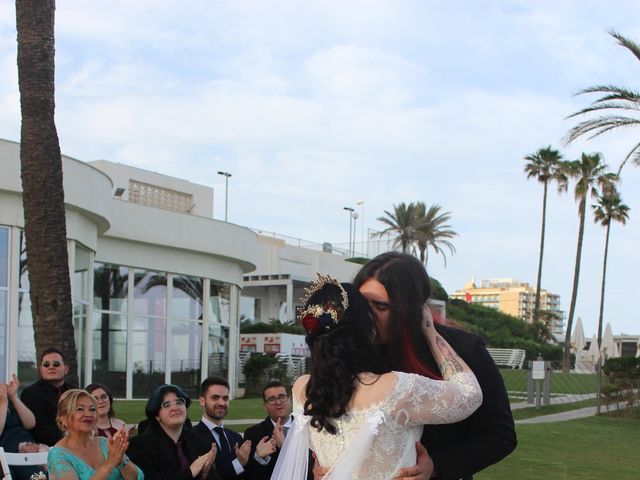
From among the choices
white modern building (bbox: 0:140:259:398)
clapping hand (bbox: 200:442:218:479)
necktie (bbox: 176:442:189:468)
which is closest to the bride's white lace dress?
clapping hand (bbox: 200:442:218:479)

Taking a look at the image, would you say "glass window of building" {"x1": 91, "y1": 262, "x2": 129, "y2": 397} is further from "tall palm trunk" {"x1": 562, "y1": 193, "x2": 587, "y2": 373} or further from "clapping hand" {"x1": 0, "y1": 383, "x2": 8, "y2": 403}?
"tall palm trunk" {"x1": 562, "y1": 193, "x2": 587, "y2": 373}

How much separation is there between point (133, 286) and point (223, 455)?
1856 centimetres

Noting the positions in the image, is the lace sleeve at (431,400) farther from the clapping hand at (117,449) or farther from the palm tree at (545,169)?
the palm tree at (545,169)

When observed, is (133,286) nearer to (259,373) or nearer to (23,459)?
(259,373)

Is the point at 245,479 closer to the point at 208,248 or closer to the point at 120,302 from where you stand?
the point at 120,302

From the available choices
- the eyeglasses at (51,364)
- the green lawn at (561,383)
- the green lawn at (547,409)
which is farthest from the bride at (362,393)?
the green lawn at (561,383)

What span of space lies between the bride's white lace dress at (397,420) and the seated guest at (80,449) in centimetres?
312

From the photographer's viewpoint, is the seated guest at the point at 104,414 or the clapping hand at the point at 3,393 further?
the seated guest at the point at 104,414

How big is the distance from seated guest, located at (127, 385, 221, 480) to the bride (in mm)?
3357

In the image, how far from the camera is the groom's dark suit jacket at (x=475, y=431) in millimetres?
3205

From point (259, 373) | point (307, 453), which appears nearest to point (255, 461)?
point (307, 453)

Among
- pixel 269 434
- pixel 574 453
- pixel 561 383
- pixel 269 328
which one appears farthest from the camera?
pixel 269 328

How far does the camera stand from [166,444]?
21.5ft

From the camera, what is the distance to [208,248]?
1073 inches
